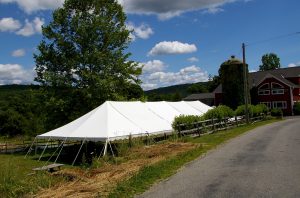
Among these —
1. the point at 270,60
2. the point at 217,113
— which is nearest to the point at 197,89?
the point at 270,60

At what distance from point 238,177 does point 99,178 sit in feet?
13.5

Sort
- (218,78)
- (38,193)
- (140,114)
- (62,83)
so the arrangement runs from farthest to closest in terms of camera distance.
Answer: (218,78) → (62,83) → (140,114) → (38,193)

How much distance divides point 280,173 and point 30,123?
58.0 meters

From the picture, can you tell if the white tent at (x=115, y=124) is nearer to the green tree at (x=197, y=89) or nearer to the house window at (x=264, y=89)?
the house window at (x=264, y=89)

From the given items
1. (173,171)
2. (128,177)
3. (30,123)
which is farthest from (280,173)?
(30,123)

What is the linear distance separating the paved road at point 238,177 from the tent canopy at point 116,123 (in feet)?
22.2

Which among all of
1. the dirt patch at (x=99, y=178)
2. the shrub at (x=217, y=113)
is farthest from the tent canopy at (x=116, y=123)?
the shrub at (x=217, y=113)

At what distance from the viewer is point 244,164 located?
13461 mm

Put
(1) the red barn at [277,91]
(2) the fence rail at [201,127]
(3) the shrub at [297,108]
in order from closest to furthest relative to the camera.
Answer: (2) the fence rail at [201,127] < (3) the shrub at [297,108] < (1) the red barn at [277,91]

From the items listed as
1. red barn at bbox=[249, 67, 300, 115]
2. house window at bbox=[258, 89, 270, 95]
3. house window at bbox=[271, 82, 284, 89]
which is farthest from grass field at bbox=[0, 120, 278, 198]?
house window at bbox=[258, 89, 270, 95]

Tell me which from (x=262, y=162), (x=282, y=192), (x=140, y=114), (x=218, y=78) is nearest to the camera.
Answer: (x=282, y=192)

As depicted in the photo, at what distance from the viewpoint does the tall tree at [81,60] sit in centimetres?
3281

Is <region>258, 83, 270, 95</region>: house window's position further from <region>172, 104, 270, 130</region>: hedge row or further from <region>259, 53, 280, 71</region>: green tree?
<region>259, 53, 280, 71</region>: green tree

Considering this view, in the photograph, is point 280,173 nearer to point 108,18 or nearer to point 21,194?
point 21,194
